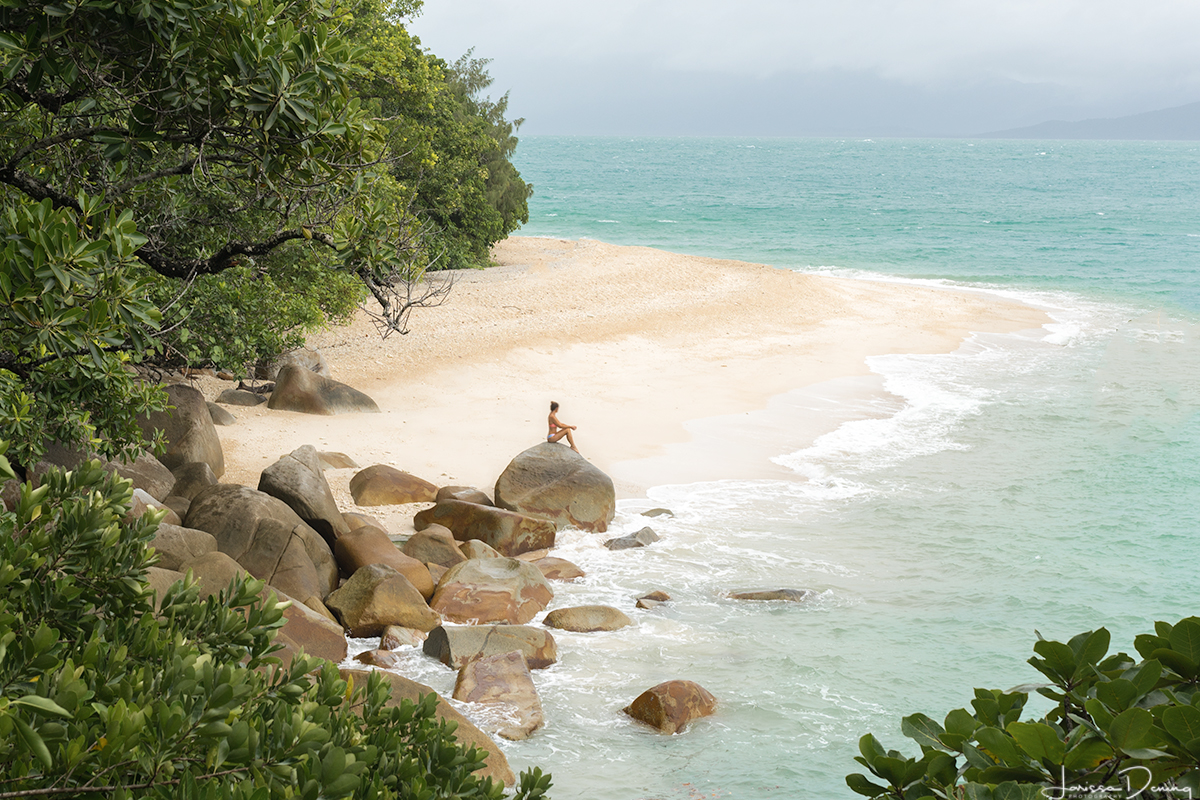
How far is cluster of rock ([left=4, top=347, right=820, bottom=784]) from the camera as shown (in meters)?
9.58

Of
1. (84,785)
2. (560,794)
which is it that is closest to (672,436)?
(560,794)

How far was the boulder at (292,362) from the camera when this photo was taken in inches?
767

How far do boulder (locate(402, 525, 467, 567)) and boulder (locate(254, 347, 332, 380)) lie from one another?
25.0 ft

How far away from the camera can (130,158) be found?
4.97 meters

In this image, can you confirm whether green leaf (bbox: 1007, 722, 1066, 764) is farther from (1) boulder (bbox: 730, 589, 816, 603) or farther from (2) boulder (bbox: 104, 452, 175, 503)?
(2) boulder (bbox: 104, 452, 175, 503)

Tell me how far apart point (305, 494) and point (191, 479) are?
1780 millimetres

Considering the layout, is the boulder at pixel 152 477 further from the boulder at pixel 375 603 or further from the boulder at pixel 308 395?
the boulder at pixel 308 395

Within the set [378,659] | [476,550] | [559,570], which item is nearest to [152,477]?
[378,659]

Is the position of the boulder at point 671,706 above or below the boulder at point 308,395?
below

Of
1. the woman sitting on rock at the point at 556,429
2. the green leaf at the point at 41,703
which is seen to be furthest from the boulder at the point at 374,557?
the green leaf at the point at 41,703

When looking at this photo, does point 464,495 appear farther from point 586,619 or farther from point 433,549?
point 586,619

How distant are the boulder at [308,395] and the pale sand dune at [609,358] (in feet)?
0.97

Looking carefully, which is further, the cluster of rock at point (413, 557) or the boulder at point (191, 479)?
the boulder at point (191, 479)

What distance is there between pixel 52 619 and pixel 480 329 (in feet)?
77.8
